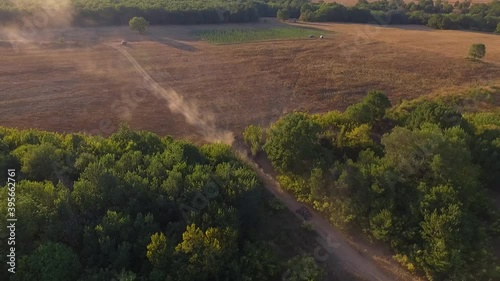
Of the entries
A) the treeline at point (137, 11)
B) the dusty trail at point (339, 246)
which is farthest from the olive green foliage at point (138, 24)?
the dusty trail at point (339, 246)

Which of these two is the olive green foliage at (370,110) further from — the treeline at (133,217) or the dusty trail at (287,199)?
the treeline at (133,217)

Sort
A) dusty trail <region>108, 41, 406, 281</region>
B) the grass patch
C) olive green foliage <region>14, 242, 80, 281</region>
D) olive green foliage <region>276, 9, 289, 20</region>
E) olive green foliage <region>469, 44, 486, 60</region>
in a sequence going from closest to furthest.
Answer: olive green foliage <region>14, 242, 80, 281</region> < dusty trail <region>108, 41, 406, 281</region> < olive green foliage <region>469, 44, 486, 60</region> < the grass patch < olive green foliage <region>276, 9, 289, 20</region>

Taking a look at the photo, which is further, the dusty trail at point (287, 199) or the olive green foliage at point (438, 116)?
the olive green foliage at point (438, 116)

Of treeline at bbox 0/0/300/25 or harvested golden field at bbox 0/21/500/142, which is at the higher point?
treeline at bbox 0/0/300/25

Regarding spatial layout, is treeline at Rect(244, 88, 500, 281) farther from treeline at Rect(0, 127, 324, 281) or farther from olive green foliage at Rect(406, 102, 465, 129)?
treeline at Rect(0, 127, 324, 281)

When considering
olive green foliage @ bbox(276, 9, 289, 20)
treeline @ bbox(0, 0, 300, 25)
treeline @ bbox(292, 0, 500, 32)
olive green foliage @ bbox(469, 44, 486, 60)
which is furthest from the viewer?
olive green foliage @ bbox(276, 9, 289, 20)

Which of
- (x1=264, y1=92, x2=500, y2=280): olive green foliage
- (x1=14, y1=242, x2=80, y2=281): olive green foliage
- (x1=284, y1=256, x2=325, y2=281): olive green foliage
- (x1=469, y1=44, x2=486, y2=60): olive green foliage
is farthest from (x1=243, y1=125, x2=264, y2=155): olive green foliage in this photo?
(x1=469, y1=44, x2=486, y2=60): olive green foliage
